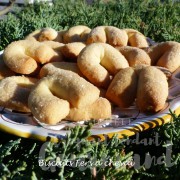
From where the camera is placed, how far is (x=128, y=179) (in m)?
0.75

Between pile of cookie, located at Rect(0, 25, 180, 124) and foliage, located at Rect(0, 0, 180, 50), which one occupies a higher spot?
pile of cookie, located at Rect(0, 25, 180, 124)

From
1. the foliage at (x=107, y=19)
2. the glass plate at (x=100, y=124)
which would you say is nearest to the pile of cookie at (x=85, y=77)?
the glass plate at (x=100, y=124)

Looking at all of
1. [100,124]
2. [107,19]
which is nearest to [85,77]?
[100,124]

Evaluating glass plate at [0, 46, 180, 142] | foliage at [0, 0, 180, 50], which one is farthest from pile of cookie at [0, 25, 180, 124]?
foliage at [0, 0, 180, 50]

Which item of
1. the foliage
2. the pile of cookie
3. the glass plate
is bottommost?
the foliage

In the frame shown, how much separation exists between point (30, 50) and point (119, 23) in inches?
38.7

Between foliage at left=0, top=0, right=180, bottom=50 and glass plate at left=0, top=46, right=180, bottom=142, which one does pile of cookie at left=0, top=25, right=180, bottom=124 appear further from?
foliage at left=0, top=0, right=180, bottom=50

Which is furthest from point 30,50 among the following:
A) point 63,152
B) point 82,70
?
point 63,152

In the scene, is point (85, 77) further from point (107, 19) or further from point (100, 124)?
point (107, 19)

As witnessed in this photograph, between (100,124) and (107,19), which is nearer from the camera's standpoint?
(100,124)

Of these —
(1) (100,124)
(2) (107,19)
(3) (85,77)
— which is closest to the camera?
Answer: (1) (100,124)

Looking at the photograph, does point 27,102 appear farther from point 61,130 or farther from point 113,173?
point 113,173

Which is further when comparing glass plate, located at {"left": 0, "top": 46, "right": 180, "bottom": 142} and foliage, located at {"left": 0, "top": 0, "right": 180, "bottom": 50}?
foliage, located at {"left": 0, "top": 0, "right": 180, "bottom": 50}

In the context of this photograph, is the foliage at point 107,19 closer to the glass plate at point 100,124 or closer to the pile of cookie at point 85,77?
the pile of cookie at point 85,77
